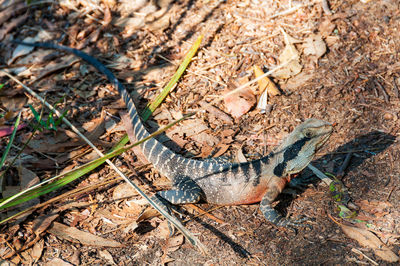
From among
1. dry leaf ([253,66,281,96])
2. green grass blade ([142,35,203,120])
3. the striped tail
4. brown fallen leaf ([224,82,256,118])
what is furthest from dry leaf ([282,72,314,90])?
the striped tail

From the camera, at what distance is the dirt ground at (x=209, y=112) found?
446 cm

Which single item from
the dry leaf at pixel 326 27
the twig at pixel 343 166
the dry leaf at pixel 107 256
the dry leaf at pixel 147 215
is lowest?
the dry leaf at pixel 107 256

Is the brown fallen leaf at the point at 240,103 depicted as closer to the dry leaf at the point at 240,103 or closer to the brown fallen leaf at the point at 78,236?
the dry leaf at the point at 240,103

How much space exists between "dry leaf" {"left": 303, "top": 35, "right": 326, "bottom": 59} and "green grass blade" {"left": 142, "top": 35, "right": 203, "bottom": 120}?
169 cm

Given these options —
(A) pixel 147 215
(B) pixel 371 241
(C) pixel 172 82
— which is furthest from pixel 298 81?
(A) pixel 147 215

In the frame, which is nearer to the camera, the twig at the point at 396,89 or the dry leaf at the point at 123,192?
the dry leaf at the point at 123,192

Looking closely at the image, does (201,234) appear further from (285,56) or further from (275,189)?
(285,56)

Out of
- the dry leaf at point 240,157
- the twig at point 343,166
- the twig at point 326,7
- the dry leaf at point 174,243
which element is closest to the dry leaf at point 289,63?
the twig at point 326,7

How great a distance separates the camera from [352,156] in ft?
16.7

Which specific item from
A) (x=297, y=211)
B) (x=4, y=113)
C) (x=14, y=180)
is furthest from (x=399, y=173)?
(x=4, y=113)

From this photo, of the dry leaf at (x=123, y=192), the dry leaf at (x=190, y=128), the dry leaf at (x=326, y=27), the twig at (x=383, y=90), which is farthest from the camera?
the dry leaf at (x=326, y=27)

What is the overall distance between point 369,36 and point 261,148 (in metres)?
2.59

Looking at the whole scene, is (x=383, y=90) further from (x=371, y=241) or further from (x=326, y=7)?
(x=371, y=241)

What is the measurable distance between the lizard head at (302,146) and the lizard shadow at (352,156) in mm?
376
